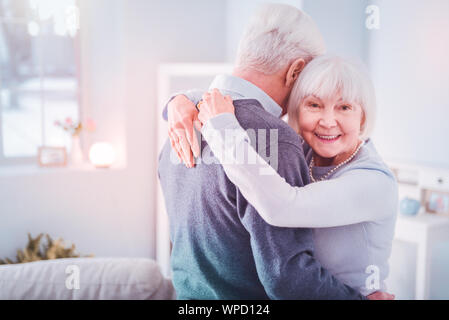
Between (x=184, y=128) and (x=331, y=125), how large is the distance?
336mm

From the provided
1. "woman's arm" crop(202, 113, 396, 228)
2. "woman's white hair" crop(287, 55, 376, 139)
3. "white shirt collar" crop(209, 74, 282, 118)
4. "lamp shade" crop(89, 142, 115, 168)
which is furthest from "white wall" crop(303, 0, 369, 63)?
"lamp shade" crop(89, 142, 115, 168)

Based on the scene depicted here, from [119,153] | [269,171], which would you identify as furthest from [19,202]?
[269,171]

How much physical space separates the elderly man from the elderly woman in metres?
0.03

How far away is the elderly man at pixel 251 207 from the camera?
888 millimetres

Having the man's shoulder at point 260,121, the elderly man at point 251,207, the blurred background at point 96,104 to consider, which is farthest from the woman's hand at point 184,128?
the blurred background at point 96,104

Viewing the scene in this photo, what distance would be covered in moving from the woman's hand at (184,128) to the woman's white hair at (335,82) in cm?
24

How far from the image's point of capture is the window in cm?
282

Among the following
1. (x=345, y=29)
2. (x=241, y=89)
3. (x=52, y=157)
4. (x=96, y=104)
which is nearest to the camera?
(x=241, y=89)

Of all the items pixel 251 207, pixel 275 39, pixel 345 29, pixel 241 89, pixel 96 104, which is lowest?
pixel 251 207

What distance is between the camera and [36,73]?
2932 mm

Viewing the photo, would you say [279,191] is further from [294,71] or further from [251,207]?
[294,71]

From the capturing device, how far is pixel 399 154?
1.81m

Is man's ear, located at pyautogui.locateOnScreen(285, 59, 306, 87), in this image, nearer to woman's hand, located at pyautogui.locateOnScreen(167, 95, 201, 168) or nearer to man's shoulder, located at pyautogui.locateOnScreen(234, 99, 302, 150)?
man's shoulder, located at pyautogui.locateOnScreen(234, 99, 302, 150)

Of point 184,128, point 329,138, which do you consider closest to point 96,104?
point 184,128
